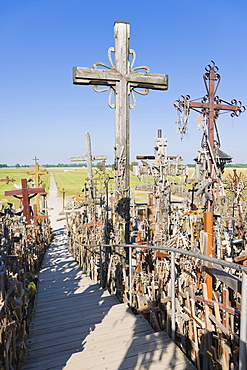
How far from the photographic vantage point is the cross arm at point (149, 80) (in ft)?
11.2

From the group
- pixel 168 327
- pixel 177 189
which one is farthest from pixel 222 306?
pixel 177 189

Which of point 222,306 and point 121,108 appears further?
point 121,108

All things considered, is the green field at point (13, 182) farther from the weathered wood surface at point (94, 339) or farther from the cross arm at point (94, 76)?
the weathered wood surface at point (94, 339)

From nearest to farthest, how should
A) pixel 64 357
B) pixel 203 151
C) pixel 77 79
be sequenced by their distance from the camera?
pixel 64 357, pixel 77 79, pixel 203 151

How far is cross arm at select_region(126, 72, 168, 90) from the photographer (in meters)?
3.42

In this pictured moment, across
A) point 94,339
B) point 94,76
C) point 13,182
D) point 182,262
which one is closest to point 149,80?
point 94,76

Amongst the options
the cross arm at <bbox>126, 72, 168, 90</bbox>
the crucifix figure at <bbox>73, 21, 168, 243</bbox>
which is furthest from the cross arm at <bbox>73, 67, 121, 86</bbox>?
the cross arm at <bbox>126, 72, 168, 90</bbox>

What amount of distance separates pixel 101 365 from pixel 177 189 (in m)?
23.2

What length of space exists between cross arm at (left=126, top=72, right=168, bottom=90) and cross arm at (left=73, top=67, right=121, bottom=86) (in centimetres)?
19

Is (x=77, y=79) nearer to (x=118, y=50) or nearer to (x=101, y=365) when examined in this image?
(x=118, y=50)

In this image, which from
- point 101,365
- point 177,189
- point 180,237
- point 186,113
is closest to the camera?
point 101,365

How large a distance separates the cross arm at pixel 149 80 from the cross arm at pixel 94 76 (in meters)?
0.19

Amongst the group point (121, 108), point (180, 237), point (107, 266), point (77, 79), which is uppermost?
point (77, 79)

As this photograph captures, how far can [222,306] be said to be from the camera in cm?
217
